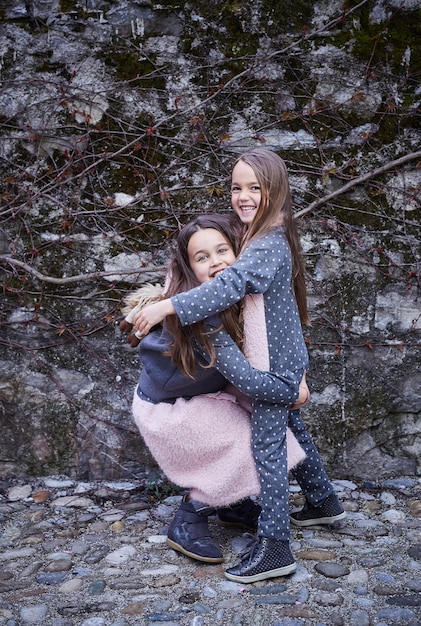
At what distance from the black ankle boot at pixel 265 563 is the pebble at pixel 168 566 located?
3cm

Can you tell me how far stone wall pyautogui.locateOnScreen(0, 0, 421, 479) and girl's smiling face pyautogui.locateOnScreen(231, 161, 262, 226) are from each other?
2.59 feet

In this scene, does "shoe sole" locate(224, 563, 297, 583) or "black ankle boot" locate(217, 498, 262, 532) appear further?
"black ankle boot" locate(217, 498, 262, 532)

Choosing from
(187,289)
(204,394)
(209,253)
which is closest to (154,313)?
(187,289)

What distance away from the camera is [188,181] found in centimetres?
331

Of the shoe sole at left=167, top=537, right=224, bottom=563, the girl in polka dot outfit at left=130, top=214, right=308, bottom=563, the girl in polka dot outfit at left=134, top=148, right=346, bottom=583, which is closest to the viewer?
the girl in polka dot outfit at left=134, top=148, right=346, bottom=583

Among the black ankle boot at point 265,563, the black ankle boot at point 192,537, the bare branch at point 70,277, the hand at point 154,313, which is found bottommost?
the black ankle boot at point 192,537

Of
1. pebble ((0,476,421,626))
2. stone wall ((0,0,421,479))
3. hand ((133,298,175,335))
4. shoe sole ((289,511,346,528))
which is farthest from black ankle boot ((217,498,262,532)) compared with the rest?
hand ((133,298,175,335))

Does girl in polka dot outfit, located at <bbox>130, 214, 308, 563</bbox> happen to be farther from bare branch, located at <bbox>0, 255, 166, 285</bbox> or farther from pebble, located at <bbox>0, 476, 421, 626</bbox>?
bare branch, located at <bbox>0, 255, 166, 285</bbox>

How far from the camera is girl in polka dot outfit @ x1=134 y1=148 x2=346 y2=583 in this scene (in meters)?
2.30

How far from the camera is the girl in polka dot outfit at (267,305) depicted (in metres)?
2.30

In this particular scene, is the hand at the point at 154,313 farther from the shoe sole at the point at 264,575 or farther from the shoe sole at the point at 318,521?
the shoe sole at the point at 318,521

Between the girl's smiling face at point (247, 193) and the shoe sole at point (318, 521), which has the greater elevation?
the girl's smiling face at point (247, 193)

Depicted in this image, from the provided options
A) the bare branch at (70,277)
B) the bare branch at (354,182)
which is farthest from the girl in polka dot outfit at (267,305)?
the bare branch at (70,277)

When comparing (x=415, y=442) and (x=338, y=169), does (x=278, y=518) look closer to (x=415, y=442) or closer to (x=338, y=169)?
(x=415, y=442)
